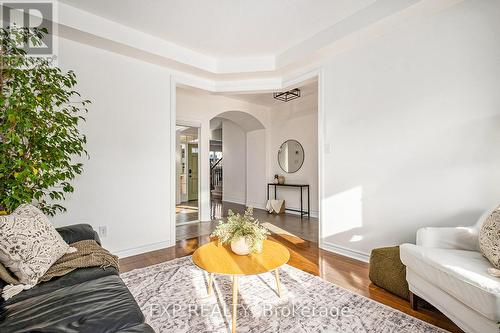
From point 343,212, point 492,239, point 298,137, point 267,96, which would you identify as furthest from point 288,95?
point 492,239

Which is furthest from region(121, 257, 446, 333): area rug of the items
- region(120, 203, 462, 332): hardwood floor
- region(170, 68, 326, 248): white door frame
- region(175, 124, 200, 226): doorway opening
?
region(175, 124, 200, 226): doorway opening

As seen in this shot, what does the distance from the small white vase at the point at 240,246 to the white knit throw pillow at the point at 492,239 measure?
1.64 meters

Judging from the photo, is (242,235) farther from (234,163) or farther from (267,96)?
(234,163)

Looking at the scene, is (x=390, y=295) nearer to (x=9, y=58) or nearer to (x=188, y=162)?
(x=9, y=58)

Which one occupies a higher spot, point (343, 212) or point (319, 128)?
point (319, 128)

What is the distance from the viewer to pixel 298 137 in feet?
18.2

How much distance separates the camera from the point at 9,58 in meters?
1.85

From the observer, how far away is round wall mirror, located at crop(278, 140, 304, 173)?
554 centimetres

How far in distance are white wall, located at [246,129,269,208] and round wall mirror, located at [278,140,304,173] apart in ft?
1.54

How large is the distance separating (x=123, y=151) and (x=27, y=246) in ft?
5.78

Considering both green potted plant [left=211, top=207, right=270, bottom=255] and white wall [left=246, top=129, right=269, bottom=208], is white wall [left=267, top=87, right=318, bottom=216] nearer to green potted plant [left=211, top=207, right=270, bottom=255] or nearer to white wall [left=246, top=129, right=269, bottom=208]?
white wall [left=246, top=129, right=269, bottom=208]

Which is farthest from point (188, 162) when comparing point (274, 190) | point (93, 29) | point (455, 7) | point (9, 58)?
point (455, 7)

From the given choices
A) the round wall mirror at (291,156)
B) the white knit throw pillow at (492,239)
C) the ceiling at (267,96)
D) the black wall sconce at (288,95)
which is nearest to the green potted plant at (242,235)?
the white knit throw pillow at (492,239)

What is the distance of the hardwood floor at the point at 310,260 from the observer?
189 centimetres
